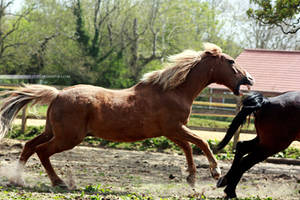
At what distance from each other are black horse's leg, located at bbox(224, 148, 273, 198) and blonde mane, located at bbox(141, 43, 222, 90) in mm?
1515

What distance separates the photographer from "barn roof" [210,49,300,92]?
18422mm

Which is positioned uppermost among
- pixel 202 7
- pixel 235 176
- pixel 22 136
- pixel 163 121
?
pixel 202 7

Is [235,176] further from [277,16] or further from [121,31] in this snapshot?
[121,31]

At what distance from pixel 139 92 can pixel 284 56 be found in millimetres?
17865

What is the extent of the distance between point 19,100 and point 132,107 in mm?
1785

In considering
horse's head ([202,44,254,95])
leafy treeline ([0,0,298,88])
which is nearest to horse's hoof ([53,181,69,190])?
horse's head ([202,44,254,95])

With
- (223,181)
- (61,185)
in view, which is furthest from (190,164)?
(61,185)

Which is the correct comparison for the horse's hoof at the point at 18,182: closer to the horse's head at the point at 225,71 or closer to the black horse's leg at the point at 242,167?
the black horse's leg at the point at 242,167

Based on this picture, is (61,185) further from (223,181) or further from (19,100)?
(223,181)

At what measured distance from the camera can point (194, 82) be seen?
5398mm

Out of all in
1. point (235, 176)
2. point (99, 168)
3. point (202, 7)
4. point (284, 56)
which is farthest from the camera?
point (202, 7)

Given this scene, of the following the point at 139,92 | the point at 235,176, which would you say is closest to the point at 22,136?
the point at 139,92

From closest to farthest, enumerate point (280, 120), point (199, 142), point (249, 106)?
point (280, 120), point (249, 106), point (199, 142)

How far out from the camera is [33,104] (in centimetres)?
537
